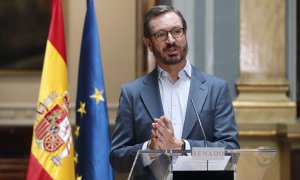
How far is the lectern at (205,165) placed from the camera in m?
1.98

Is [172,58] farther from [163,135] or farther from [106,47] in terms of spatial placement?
[106,47]

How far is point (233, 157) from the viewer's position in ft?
6.62

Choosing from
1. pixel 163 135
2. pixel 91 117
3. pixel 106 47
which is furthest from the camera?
pixel 106 47

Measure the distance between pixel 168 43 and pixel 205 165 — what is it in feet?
1.95

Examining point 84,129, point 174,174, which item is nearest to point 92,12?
point 84,129

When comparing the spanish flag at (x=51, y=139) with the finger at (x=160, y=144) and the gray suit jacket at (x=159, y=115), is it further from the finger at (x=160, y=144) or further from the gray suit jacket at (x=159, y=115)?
the finger at (x=160, y=144)

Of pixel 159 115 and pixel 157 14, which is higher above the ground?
pixel 157 14

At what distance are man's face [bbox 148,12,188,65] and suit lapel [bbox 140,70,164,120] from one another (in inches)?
Answer: 4.2

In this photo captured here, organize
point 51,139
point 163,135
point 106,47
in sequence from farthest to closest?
point 106,47 < point 51,139 < point 163,135

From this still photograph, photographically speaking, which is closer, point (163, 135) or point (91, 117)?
point (163, 135)

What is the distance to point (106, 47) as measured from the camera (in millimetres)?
8461

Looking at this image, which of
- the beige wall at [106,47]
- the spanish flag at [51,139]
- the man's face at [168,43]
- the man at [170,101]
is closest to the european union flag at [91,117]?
the spanish flag at [51,139]

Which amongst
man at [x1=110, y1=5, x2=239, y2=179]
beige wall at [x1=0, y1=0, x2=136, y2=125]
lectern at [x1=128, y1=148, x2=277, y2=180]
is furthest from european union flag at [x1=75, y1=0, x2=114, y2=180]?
beige wall at [x1=0, y1=0, x2=136, y2=125]

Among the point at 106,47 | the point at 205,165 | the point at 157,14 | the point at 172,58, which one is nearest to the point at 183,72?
the point at 172,58
